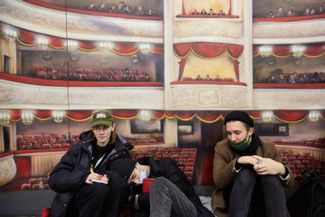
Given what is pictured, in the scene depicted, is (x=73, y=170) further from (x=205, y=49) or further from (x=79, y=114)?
(x=205, y=49)

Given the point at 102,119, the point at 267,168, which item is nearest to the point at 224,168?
the point at 267,168

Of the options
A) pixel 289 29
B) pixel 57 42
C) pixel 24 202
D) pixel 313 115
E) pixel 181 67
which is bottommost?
pixel 24 202

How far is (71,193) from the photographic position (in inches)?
120

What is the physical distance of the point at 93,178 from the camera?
303 cm

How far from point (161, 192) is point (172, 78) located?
5.05ft

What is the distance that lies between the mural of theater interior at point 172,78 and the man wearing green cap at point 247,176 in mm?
570

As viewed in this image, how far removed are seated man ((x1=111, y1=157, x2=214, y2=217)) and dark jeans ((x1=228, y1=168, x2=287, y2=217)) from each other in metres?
0.34

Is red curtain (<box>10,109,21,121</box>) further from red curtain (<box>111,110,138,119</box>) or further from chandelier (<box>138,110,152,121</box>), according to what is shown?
chandelier (<box>138,110,152,121</box>)

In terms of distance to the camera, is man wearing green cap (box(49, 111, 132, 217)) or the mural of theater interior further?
the mural of theater interior

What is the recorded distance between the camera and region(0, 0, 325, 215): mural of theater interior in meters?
3.81

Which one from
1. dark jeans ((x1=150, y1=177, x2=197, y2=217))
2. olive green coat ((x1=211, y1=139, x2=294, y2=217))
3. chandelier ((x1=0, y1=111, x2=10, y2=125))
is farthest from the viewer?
chandelier ((x1=0, y1=111, x2=10, y2=125))

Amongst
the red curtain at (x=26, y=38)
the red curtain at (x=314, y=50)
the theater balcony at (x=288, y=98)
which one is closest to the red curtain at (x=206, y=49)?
the theater balcony at (x=288, y=98)

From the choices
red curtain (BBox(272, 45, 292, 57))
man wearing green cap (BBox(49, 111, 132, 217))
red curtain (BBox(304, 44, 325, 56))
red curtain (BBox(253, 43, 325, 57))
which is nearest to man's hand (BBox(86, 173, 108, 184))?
man wearing green cap (BBox(49, 111, 132, 217))

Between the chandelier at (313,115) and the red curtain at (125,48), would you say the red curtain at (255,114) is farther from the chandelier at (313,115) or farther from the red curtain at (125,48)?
the red curtain at (125,48)
